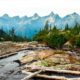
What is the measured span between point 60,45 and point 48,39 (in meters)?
5.43

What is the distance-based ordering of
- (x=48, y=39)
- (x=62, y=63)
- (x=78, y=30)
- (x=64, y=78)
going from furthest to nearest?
(x=78, y=30) → (x=48, y=39) → (x=62, y=63) → (x=64, y=78)

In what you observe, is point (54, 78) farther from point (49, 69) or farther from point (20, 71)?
point (20, 71)

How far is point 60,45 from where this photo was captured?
93.2m

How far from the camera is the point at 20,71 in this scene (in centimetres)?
4141

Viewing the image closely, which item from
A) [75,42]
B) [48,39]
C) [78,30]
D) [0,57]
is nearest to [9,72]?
[0,57]

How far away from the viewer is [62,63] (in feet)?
150

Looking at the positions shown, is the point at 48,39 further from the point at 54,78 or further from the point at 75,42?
the point at 54,78

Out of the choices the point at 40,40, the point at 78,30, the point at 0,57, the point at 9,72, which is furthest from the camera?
the point at 40,40

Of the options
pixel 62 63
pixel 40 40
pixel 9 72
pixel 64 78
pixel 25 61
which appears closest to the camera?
pixel 64 78

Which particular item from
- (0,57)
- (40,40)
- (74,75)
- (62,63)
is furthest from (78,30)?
(74,75)

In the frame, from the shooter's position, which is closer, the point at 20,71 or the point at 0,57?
the point at 20,71

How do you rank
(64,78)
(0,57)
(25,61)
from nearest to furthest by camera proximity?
1. (64,78)
2. (25,61)
3. (0,57)

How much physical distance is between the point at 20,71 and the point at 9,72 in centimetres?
151

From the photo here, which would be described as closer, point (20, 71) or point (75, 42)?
point (20, 71)
